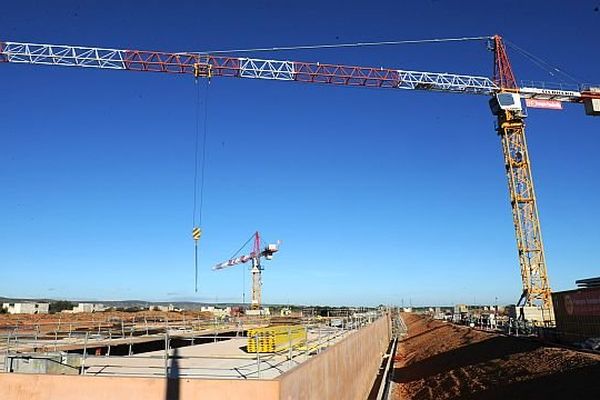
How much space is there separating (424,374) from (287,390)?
86.4ft

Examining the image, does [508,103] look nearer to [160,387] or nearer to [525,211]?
[525,211]

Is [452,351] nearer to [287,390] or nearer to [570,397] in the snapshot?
[570,397]

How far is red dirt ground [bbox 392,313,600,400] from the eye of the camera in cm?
2133

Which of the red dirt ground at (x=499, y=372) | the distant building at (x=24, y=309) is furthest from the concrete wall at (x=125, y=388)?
the distant building at (x=24, y=309)

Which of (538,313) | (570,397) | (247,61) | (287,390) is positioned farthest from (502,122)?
(287,390)

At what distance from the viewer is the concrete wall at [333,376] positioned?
39.9 ft

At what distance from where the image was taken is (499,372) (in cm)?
2739

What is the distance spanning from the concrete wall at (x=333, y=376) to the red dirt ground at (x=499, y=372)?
3796 millimetres

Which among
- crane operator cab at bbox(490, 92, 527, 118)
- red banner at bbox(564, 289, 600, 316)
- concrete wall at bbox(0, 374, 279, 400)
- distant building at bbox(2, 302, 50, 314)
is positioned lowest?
concrete wall at bbox(0, 374, 279, 400)

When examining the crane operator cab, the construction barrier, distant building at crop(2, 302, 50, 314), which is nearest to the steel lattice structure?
the crane operator cab

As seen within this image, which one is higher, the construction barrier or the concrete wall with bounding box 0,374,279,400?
the construction barrier

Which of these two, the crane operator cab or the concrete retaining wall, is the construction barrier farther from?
the crane operator cab

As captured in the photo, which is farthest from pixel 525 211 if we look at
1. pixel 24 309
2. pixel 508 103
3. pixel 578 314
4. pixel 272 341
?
pixel 24 309

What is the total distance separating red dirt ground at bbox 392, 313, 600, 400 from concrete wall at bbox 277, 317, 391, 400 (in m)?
3.80
